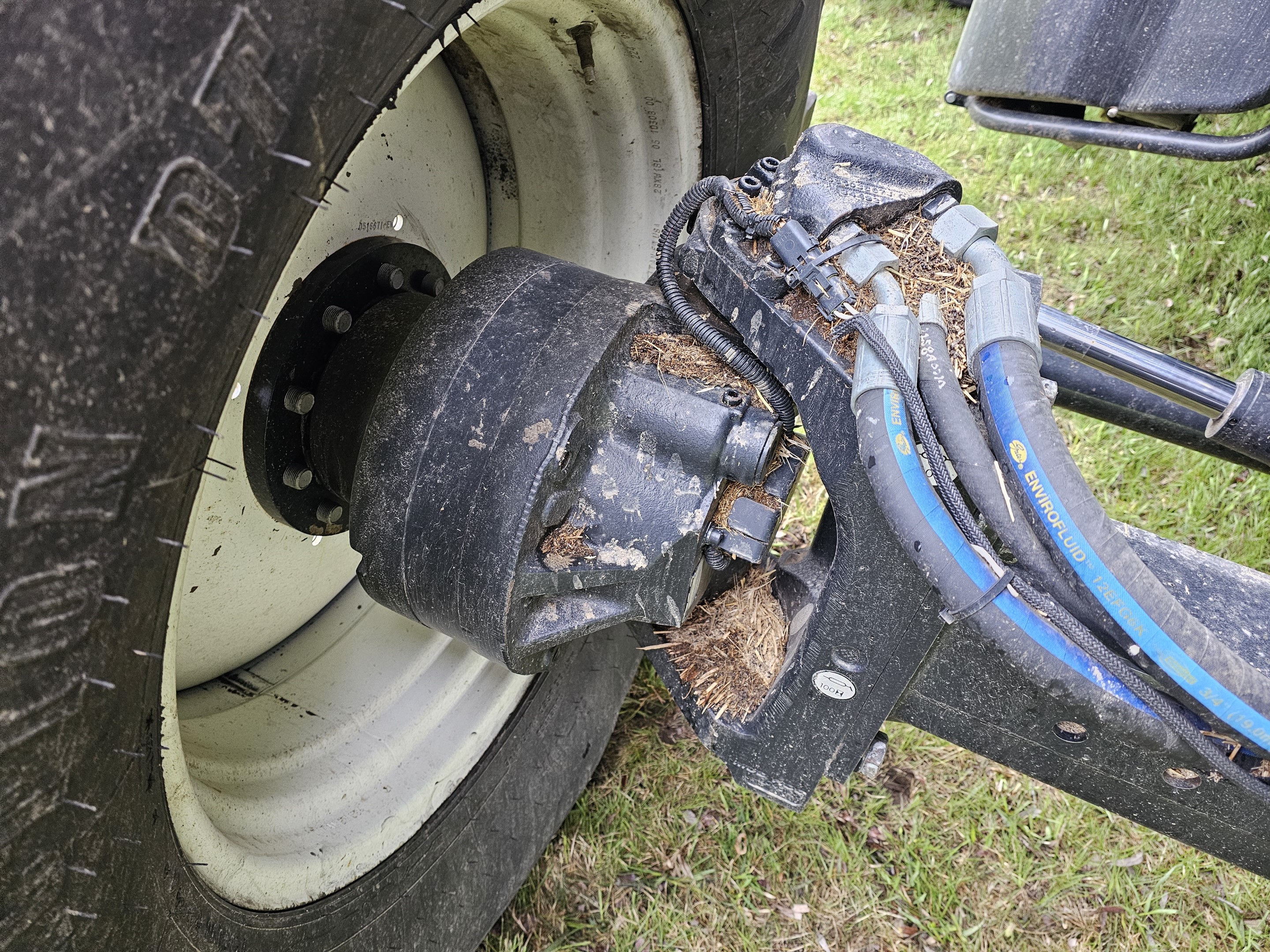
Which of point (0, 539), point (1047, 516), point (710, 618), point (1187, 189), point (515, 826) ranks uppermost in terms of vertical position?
point (1187, 189)

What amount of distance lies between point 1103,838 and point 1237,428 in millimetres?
877

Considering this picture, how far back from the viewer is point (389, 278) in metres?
1.05

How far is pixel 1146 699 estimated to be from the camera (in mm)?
733

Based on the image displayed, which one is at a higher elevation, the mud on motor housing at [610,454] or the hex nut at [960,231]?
the hex nut at [960,231]

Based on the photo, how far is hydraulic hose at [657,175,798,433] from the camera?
93cm

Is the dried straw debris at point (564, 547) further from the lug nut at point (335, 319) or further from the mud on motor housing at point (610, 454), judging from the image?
the lug nut at point (335, 319)

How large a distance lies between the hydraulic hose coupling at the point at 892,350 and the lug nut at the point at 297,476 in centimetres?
63

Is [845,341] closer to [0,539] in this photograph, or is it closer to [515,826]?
[0,539]

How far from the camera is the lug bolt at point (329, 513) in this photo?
1.09 meters

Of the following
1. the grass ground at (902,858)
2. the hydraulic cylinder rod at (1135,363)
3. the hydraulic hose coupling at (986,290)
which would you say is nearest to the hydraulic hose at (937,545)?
the hydraulic hose coupling at (986,290)

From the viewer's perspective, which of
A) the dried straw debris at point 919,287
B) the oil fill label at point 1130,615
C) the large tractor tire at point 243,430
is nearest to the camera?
the large tractor tire at point 243,430

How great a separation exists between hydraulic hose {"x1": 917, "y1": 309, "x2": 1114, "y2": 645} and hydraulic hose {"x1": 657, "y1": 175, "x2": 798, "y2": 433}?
188 mm

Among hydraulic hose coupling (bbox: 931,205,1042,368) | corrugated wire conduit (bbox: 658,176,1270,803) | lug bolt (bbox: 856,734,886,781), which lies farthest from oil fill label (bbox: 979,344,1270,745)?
lug bolt (bbox: 856,734,886,781)

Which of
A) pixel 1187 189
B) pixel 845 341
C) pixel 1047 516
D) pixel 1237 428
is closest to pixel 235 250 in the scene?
pixel 845 341
